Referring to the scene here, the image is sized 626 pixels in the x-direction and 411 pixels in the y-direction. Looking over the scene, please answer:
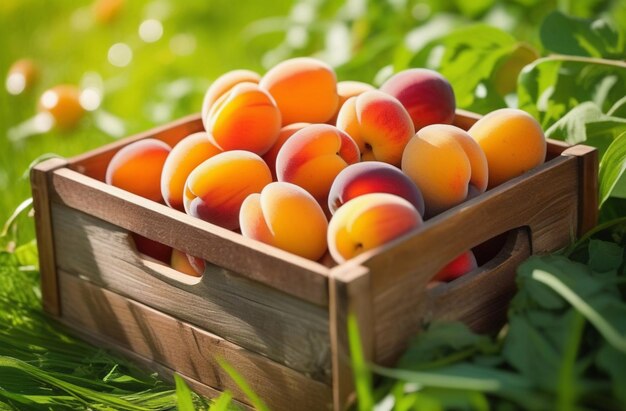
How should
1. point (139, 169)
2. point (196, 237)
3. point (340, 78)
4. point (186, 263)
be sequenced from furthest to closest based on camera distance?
point (340, 78), point (139, 169), point (186, 263), point (196, 237)

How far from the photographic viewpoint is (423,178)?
3.92 ft

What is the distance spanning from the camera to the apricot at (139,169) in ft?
4.54

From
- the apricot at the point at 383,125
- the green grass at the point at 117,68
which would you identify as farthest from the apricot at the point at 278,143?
the green grass at the point at 117,68

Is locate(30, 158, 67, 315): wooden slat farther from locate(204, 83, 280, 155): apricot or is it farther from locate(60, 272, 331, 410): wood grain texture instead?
locate(204, 83, 280, 155): apricot

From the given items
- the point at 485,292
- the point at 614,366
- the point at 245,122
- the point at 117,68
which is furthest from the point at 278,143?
the point at 117,68

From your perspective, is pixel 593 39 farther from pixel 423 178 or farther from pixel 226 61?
pixel 226 61

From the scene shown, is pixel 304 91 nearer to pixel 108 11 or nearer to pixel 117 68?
pixel 117 68

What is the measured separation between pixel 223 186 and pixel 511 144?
0.41m

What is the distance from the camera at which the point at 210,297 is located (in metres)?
1.19

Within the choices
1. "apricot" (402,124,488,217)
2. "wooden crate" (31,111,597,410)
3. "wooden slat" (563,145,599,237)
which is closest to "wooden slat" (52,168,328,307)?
"wooden crate" (31,111,597,410)

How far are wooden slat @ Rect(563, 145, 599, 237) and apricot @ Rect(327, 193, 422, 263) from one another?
13.3 inches

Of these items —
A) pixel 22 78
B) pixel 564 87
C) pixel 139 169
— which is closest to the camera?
pixel 139 169

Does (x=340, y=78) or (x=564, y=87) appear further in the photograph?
(x=340, y=78)

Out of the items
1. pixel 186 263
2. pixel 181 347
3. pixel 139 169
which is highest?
pixel 139 169
